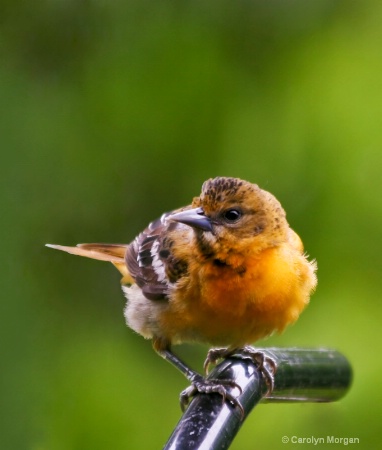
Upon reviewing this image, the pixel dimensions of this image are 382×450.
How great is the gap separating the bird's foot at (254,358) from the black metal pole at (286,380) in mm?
17

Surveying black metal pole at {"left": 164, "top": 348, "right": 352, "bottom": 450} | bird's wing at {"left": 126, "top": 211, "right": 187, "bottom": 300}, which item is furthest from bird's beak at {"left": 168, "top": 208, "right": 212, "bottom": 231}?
black metal pole at {"left": 164, "top": 348, "right": 352, "bottom": 450}

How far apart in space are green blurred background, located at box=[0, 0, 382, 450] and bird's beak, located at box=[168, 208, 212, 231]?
56 centimetres

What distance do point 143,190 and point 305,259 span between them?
991 millimetres

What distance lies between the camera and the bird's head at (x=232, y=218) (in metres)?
3.32

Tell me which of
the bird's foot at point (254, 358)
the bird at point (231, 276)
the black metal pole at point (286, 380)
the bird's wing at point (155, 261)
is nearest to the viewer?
the black metal pole at point (286, 380)

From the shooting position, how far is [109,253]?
433cm

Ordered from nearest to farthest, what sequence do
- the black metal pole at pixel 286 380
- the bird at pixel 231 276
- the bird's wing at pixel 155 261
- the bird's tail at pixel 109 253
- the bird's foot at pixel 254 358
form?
the black metal pole at pixel 286 380 < the bird's foot at pixel 254 358 < the bird at pixel 231 276 < the bird's wing at pixel 155 261 < the bird's tail at pixel 109 253

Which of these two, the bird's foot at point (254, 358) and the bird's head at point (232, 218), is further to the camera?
the bird's head at point (232, 218)

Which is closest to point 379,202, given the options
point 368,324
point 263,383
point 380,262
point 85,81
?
point 380,262

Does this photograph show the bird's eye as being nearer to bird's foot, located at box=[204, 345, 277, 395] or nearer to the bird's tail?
bird's foot, located at box=[204, 345, 277, 395]

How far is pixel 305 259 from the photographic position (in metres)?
3.54

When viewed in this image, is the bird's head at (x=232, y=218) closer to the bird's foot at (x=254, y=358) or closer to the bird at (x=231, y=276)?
the bird at (x=231, y=276)

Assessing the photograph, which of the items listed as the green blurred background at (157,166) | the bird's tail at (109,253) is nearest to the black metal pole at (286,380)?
the green blurred background at (157,166)

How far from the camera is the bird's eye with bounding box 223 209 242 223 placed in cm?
336
